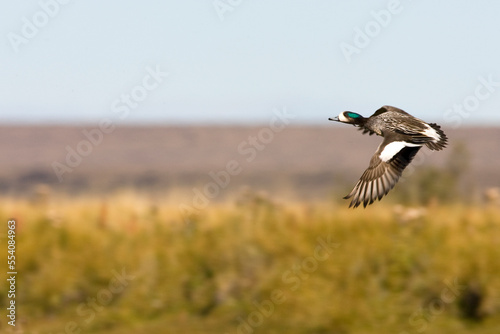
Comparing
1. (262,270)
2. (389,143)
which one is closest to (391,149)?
(389,143)

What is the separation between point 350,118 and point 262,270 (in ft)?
13.2

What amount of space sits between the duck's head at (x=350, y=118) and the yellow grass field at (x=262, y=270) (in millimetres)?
3469

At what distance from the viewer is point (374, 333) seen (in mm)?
8148

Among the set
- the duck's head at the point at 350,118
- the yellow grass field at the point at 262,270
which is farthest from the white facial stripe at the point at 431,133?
the yellow grass field at the point at 262,270

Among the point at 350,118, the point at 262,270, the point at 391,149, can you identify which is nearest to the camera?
the point at 391,149

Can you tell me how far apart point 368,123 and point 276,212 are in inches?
185

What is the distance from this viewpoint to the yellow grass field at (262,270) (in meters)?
8.28

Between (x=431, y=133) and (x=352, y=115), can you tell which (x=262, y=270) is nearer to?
(x=352, y=115)

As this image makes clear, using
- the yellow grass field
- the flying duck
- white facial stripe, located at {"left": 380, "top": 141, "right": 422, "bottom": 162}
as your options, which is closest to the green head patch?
the flying duck

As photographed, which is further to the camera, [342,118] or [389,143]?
[342,118]

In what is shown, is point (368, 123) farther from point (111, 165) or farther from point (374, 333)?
point (111, 165)

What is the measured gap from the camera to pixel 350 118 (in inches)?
194

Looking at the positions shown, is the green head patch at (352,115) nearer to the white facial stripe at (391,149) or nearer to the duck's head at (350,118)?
the duck's head at (350,118)

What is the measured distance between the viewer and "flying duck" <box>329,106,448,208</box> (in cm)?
461
